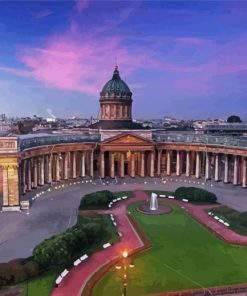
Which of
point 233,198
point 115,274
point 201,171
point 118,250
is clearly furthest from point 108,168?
point 115,274

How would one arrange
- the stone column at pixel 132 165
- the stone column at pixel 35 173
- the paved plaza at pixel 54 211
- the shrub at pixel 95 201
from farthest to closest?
the stone column at pixel 132 165 < the stone column at pixel 35 173 < the shrub at pixel 95 201 < the paved plaza at pixel 54 211

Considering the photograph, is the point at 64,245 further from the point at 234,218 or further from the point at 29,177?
the point at 29,177

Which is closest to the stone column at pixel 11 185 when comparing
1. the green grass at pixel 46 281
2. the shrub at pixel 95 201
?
the shrub at pixel 95 201

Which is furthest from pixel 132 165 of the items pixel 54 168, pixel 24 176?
pixel 24 176

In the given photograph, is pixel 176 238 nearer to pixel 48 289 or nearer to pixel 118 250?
pixel 118 250

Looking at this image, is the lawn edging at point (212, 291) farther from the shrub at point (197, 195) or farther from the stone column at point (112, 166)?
the stone column at point (112, 166)
